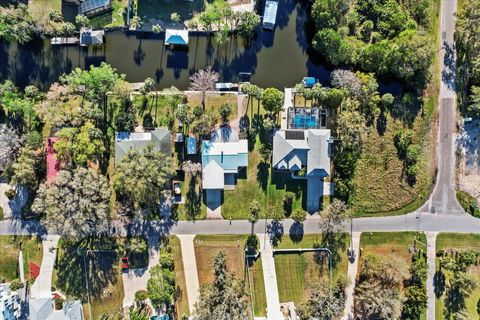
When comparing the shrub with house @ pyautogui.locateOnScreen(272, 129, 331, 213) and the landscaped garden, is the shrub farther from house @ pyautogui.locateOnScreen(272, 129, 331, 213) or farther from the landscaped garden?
the landscaped garden

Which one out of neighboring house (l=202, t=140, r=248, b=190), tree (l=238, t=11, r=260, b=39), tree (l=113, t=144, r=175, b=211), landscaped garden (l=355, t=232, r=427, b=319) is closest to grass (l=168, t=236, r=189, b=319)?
tree (l=113, t=144, r=175, b=211)

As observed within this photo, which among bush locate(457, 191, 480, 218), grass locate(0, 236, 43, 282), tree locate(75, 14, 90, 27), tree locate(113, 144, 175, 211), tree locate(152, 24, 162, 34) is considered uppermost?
tree locate(75, 14, 90, 27)

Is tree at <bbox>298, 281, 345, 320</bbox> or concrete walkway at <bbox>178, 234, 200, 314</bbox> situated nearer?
tree at <bbox>298, 281, 345, 320</bbox>

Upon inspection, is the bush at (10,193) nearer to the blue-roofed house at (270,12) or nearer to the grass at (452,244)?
the blue-roofed house at (270,12)

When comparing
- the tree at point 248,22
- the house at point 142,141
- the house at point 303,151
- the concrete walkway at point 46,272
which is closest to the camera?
the house at point 142,141

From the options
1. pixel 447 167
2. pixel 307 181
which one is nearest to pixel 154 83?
pixel 307 181

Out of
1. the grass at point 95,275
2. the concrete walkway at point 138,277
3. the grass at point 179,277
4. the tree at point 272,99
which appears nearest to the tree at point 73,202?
the grass at point 95,275

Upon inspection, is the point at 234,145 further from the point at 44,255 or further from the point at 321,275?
the point at 44,255
